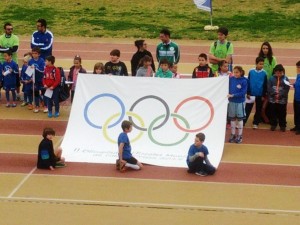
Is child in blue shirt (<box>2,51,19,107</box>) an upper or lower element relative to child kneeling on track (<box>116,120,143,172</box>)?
upper

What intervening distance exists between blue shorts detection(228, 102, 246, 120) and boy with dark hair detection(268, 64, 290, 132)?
1031 millimetres

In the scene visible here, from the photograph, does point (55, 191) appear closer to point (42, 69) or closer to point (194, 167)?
point (194, 167)

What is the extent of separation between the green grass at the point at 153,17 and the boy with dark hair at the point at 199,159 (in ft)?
52.7

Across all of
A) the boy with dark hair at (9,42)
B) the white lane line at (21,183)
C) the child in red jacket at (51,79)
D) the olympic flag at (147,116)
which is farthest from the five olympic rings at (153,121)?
the boy with dark hair at (9,42)

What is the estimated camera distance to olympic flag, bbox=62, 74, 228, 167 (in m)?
12.9

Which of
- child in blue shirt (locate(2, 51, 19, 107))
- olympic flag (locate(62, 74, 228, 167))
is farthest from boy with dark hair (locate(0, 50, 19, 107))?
olympic flag (locate(62, 74, 228, 167))

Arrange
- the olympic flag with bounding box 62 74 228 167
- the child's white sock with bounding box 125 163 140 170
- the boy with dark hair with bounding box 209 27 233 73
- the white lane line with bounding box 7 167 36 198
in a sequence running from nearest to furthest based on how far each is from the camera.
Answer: the white lane line with bounding box 7 167 36 198 < the child's white sock with bounding box 125 163 140 170 < the olympic flag with bounding box 62 74 228 167 < the boy with dark hair with bounding box 209 27 233 73

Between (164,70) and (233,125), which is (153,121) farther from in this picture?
(233,125)

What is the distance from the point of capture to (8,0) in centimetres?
3622

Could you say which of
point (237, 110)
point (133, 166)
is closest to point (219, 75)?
point (237, 110)

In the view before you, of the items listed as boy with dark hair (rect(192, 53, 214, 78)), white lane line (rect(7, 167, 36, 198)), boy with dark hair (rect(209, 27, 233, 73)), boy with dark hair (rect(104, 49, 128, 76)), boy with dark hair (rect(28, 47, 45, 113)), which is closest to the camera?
white lane line (rect(7, 167, 36, 198))

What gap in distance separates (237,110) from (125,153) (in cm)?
263

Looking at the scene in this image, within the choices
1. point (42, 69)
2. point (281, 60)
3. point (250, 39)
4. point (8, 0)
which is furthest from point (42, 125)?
point (8, 0)

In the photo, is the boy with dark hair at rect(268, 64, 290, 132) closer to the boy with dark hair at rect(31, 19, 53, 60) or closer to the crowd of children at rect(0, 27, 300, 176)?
the crowd of children at rect(0, 27, 300, 176)
